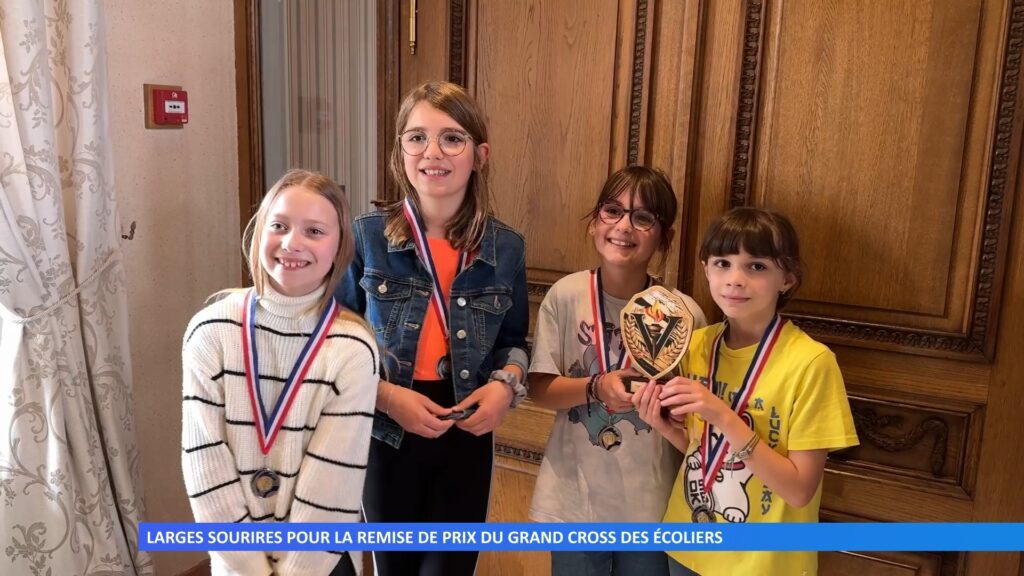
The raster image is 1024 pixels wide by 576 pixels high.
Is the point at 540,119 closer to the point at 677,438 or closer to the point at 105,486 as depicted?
the point at 677,438

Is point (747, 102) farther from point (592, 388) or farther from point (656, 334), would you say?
point (592, 388)

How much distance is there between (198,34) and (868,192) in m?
1.83

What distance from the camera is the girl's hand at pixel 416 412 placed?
58.6 inches

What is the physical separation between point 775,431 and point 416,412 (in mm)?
668

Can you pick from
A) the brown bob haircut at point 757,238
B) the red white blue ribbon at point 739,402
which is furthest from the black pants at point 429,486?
the brown bob haircut at point 757,238

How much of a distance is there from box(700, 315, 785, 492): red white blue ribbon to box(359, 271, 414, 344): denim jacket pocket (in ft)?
2.09

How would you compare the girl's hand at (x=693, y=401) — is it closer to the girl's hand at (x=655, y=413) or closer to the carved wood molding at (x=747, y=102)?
the girl's hand at (x=655, y=413)

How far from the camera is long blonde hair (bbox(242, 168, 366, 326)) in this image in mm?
1401

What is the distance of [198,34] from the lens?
2260 millimetres

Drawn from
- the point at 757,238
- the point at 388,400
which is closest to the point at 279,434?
the point at 388,400

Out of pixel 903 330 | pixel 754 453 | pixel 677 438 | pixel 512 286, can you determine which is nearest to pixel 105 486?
pixel 512 286

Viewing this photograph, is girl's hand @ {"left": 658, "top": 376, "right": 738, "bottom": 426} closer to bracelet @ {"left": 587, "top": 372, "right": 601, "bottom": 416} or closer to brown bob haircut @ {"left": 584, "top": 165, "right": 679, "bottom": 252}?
bracelet @ {"left": 587, "top": 372, "right": 601, "bottom": 416}

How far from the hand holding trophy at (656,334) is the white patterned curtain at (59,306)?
1.31 m

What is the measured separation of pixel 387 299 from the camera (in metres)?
1.59
